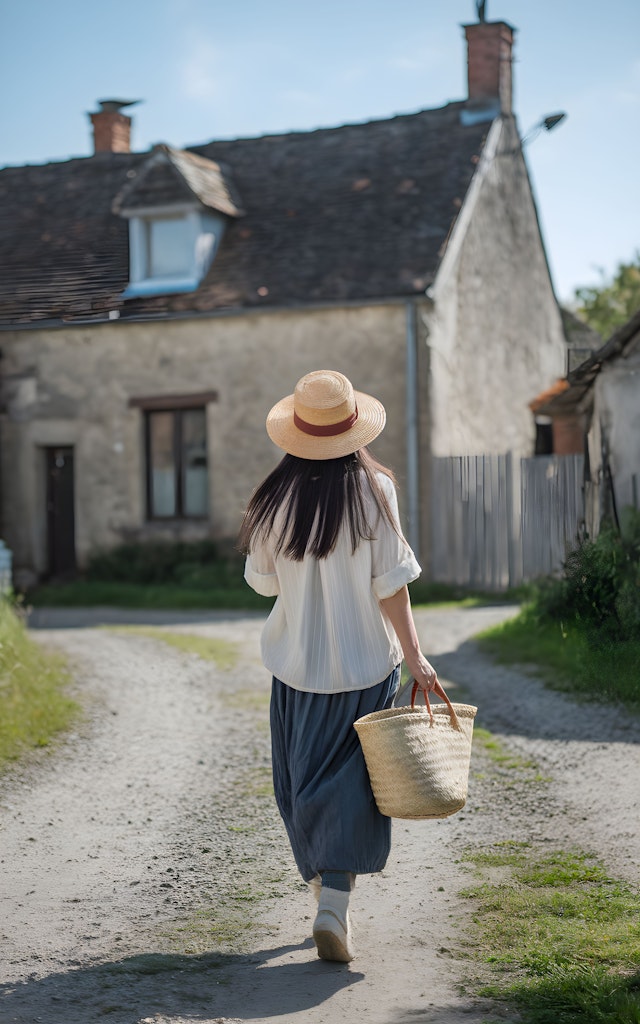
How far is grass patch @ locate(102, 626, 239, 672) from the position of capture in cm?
1068

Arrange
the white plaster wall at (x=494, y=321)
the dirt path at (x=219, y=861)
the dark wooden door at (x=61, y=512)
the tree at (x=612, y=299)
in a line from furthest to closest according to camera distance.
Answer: the tree at (x=612, y=299) → the dark wooden door at (x=61, y=512) → the white plaster wall at (x=494, y=321) → the dirt path at (x=219, y=861)

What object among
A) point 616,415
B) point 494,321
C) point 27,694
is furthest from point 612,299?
point 27,694

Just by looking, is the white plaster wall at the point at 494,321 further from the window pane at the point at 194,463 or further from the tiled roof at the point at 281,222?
the window pane at the point at 194,463

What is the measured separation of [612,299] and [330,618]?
30.9 metres

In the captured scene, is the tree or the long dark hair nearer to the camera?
the long dark hair

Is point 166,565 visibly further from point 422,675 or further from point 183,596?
point 422,675

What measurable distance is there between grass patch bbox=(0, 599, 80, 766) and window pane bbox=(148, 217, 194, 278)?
10.1 meters

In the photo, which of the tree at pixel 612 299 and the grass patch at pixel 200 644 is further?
the tree at pixel 612 299

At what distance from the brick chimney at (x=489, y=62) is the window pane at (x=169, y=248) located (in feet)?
17.2

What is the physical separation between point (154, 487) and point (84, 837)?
1404 cm

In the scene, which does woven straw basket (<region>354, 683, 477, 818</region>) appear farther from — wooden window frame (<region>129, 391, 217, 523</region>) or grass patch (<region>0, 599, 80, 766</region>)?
wooden window frame (<region>129, 391, 217, 523</region>)

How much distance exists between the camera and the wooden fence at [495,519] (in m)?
15.9

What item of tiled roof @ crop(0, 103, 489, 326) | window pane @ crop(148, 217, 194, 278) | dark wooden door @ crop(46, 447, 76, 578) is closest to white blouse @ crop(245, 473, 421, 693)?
tiled roof @ crop(0, 103, 489, 326)

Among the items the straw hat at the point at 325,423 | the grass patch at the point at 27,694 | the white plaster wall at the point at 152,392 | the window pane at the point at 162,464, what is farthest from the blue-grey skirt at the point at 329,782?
the window pane at the point at 162,464
